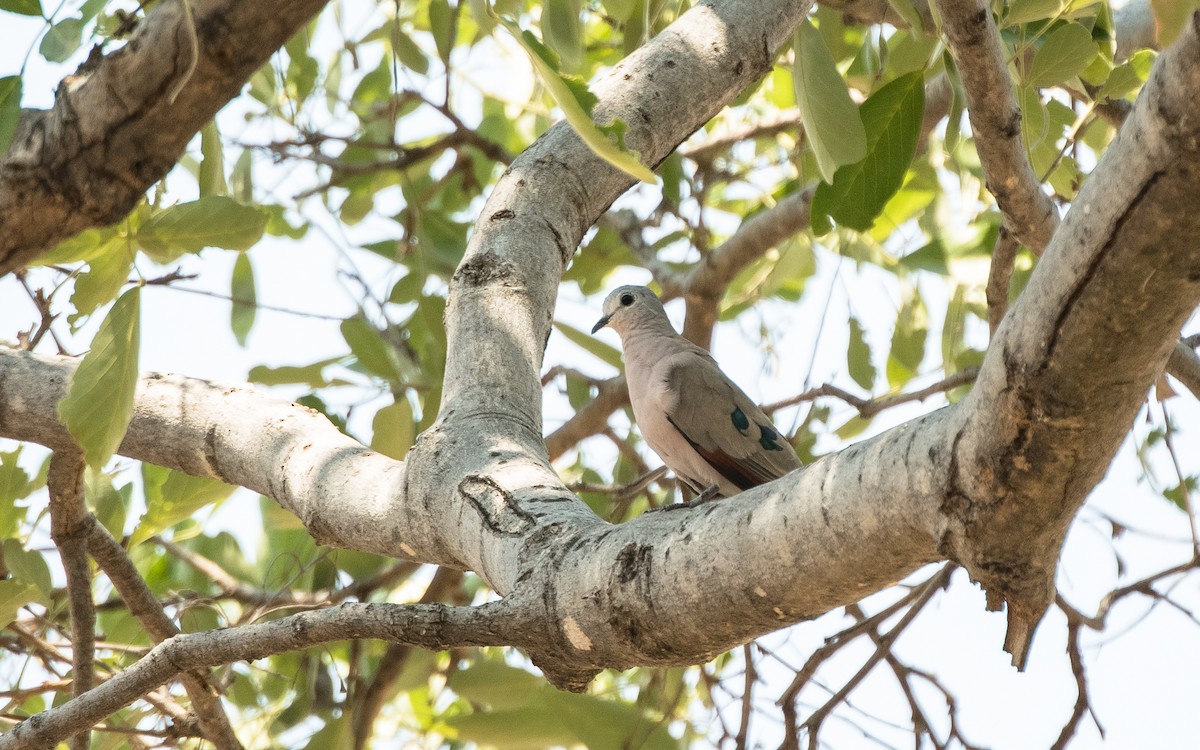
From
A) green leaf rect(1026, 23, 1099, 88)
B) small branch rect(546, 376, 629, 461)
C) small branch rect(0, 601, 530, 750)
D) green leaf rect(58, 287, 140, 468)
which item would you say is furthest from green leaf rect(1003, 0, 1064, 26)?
small branch rect(546, 376, 629, 461)

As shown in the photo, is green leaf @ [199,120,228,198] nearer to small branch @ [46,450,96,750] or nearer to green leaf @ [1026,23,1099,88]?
small branch @ [46,450,96,750]

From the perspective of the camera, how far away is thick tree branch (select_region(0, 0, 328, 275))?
43.5 inches

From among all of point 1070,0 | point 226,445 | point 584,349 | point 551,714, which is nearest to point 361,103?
point 584,349

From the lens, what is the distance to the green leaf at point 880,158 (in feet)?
6.10

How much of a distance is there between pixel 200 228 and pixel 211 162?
0.39 feet

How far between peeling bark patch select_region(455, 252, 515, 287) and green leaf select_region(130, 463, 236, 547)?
0.74 metres

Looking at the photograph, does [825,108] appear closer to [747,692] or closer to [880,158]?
[880,158]

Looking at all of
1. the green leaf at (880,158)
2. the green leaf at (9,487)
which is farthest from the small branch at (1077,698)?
the green leaf at (9,487)

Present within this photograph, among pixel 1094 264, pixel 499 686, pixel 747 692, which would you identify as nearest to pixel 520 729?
pixel 499 686

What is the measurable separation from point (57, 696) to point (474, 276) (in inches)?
63.3

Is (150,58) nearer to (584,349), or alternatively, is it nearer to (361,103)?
(584,349)

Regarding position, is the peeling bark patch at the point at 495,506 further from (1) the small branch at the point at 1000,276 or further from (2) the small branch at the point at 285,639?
(1) the small branch at the point at 1000,276

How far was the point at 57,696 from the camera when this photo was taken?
271 centimetres

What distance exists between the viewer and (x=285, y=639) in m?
1.45
